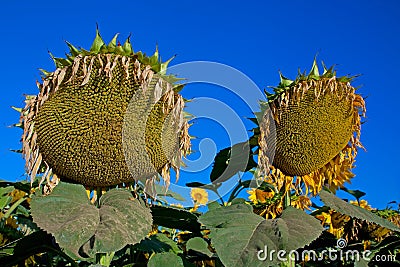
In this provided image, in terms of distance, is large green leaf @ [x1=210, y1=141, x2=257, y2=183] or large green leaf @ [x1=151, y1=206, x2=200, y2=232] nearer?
large green leaf @ [x1=151, y1=206, x2=200, y2=232]

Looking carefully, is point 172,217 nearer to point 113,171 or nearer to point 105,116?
point 113,171

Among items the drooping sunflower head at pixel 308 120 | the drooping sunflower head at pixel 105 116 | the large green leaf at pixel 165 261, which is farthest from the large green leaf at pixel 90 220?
the drooping sunflower head at pixel 308 120

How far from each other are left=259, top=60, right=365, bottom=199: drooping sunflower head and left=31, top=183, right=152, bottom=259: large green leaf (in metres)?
1.08

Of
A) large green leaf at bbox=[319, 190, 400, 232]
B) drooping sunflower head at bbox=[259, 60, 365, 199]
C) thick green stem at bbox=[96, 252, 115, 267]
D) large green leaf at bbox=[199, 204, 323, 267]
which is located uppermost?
drooping sunflower head at bbox=[259, 60, 365, 199]

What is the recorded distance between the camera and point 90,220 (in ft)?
5.85

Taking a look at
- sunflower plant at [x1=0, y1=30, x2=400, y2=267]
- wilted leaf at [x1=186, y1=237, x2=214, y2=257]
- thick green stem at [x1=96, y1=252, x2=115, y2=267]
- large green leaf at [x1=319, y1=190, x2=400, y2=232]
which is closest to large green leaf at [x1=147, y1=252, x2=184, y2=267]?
sunflower plant at [x1=0, y1=30, x2=400, y2=267]

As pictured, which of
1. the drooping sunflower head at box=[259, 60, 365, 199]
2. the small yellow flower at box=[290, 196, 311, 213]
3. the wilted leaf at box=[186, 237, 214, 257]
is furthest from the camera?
the small yellow flower at box=[290, 196, 311, 213]

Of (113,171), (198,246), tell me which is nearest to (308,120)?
(198,246)

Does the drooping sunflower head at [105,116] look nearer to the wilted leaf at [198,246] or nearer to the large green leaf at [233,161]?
the wilted leaf at [198,246]

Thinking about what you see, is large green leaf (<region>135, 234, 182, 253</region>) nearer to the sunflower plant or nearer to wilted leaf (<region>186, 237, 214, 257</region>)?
the sunflower plant

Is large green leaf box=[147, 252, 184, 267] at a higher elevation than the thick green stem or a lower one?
higher

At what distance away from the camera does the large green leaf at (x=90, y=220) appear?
1.72 m

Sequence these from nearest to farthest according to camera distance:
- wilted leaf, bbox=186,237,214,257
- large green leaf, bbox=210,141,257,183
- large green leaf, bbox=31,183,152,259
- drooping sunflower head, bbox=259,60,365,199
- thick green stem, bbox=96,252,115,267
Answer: large green leaf, bbox=31,183,152,259, thick green stem, bbox=96,252,115,267, wilted leaf, bbox=186,237,214,257, drooping sunflower head, bbox=259,60,365,199, large green leaf, bbox=210,141,257,183

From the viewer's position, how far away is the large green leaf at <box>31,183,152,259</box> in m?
1.72
